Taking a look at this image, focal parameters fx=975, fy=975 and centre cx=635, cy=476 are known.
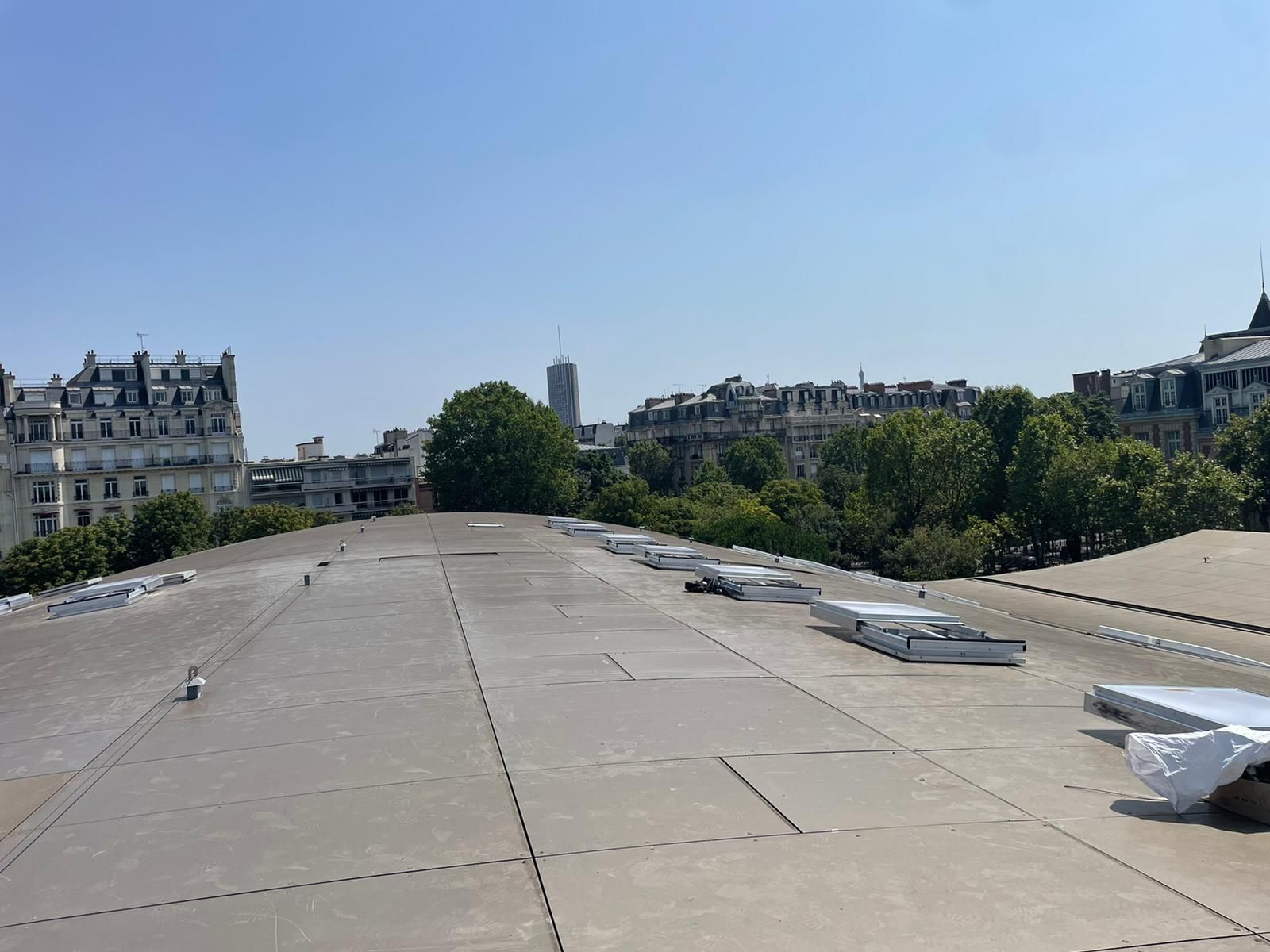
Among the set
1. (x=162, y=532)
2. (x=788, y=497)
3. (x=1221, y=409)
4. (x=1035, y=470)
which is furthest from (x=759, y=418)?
(x=162, y=532)

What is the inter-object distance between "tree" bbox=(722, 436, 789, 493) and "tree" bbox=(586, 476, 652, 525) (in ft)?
99.2

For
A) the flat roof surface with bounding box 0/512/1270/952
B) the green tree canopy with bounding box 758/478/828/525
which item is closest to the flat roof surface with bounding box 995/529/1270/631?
the flat roof surface with bounding box 0/512/1270/952

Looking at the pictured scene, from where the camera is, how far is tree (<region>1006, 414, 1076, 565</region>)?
62.6 m

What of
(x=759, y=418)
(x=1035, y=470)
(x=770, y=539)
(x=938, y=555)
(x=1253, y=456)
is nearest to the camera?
(x=770, y=539)

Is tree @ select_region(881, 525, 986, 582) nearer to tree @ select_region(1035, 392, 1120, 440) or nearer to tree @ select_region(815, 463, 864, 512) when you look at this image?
tree @ select_region(1035, 392, 1120, 440)

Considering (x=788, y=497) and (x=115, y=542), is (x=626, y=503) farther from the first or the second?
(x=115, y=542)

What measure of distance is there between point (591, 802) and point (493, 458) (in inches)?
3049

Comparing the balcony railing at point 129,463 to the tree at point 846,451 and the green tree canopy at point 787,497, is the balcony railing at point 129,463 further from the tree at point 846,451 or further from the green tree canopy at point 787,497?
the tree at point 846,451

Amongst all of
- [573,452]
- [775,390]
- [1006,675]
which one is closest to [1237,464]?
[573,452]

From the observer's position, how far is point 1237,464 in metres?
61.4

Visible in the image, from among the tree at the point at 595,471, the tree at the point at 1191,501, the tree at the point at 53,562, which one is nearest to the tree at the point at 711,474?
the tree at the point at 595,471

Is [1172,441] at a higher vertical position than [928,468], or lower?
higher

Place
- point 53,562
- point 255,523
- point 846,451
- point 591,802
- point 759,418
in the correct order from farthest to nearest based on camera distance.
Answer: point 759,418 → point 846,451 → point 255,523 → point 53,562 → point 591,802

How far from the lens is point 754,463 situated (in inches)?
4395
